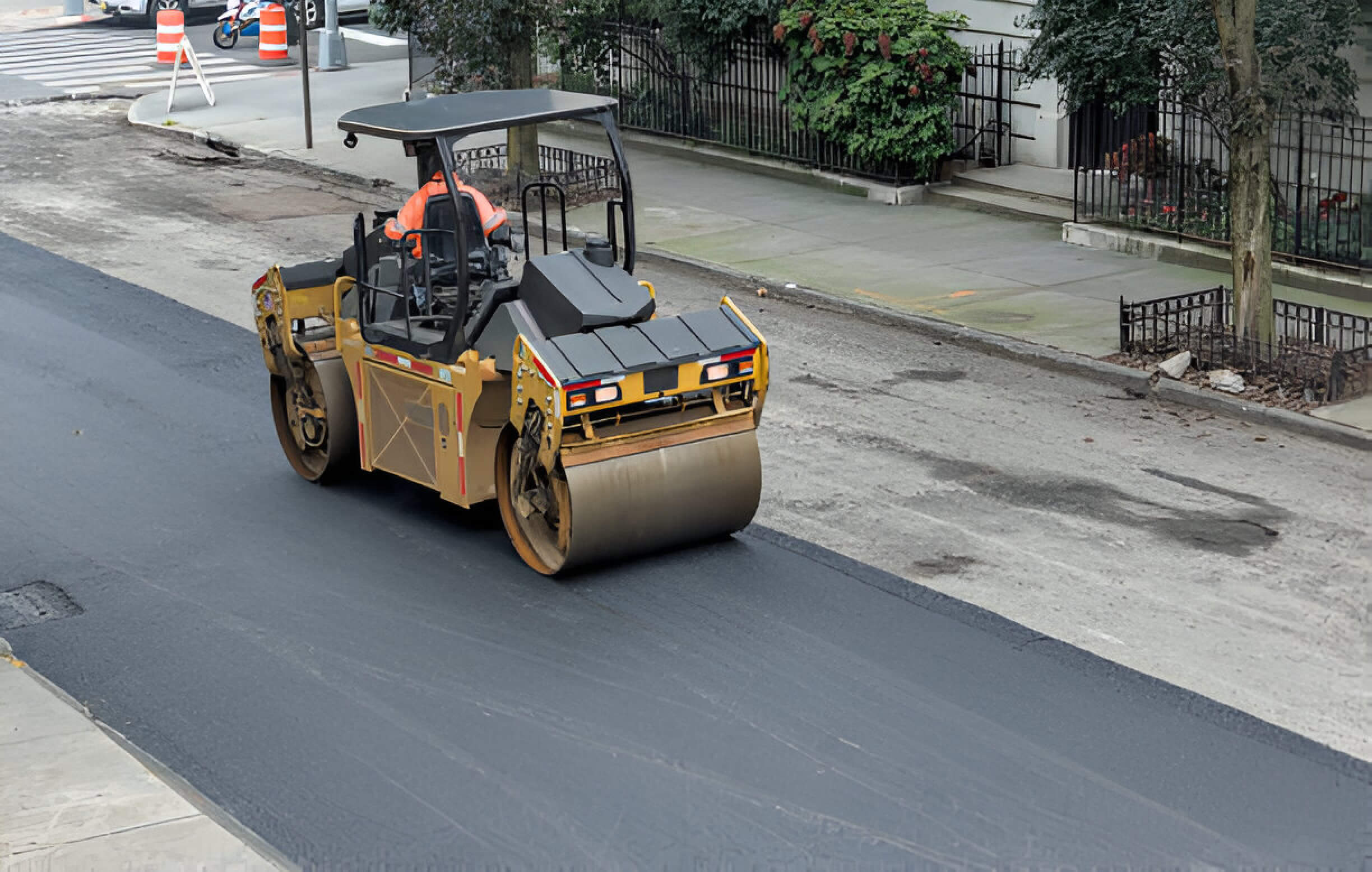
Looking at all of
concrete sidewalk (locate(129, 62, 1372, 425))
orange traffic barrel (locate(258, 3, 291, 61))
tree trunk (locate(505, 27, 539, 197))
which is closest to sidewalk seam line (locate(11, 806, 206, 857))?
concrete sidewalk (locate(129, 62, 1372, 425))

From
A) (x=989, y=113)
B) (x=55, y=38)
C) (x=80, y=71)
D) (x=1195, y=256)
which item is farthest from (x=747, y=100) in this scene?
(x=55, y=38)

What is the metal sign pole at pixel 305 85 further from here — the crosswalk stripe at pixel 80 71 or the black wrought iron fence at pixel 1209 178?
the black wrought iron fence at pixel 1209 178

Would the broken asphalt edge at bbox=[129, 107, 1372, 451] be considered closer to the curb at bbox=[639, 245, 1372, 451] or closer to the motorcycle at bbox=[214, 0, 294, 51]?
the curb at bbox=[639, 245, 1372, 451]

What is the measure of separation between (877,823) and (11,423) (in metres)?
7.72

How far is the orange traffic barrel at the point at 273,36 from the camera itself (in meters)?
31.4

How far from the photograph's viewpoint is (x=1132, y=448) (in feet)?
36.6

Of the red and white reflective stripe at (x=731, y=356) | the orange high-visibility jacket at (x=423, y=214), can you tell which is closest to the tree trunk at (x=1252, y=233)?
the red and white reflective stripe at (x=731, y=356)

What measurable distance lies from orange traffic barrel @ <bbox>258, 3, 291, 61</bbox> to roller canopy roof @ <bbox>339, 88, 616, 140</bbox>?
23.2 meters

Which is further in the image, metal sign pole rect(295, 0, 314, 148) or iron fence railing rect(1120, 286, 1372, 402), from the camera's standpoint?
metal sign pole rect(295, 0, 314, 148)

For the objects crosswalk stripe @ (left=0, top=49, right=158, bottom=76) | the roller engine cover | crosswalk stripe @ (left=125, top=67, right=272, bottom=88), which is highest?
crosswalk stripe @ (left=0, top=49, right=158, bottom=76)

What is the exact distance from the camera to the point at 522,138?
20391 mm

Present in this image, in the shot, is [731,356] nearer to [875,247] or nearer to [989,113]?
[875,247]

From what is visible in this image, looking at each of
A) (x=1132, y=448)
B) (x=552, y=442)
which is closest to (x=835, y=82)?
(x=1132, y=448)

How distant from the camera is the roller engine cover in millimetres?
8820
